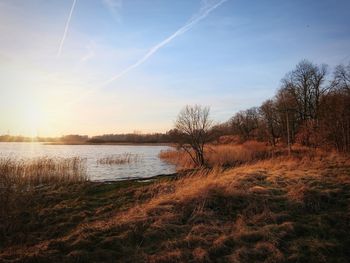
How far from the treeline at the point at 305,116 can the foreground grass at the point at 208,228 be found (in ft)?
33.6

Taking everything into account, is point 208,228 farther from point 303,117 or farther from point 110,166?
point 303,117

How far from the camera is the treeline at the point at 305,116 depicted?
57.8 feet

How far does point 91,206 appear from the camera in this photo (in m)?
9.02

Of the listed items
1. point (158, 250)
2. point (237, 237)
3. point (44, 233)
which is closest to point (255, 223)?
point (237, 237)

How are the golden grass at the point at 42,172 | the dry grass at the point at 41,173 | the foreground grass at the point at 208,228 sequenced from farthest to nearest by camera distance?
the golden grass at the point at 42,172
the dry grass at the point at 41,173
the foreground grass at the point at 208,228

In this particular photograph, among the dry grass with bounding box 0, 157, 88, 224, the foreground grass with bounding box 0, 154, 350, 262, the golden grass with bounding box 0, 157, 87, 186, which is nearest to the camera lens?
the foreground grass with bounding box 0, 154, 350, 262

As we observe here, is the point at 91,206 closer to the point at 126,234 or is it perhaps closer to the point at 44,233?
the point at 44,233

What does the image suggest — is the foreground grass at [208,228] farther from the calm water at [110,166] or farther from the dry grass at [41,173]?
the calm water at [110,166]

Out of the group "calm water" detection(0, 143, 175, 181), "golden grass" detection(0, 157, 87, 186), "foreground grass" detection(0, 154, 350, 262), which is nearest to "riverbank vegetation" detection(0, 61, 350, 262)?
"foreground grass" detection(0, 154, 350, 262)

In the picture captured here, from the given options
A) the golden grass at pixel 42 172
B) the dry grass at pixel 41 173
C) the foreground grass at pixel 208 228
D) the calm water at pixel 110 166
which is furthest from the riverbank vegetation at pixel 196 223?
the calm water at pixel 110 166

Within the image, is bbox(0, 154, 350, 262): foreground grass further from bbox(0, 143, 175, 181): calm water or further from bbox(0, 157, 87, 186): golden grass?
bbox(0, 143, 175, 181): calm water

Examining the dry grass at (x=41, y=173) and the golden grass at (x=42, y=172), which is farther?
the golden grass at (x=42, y=172)

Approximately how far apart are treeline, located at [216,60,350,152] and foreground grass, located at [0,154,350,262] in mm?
10235

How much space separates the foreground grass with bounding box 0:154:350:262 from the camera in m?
4.48
